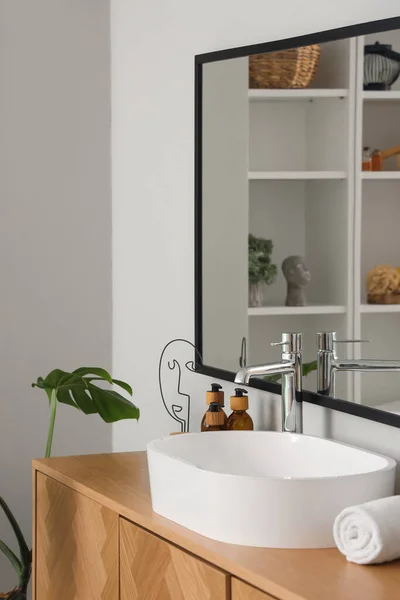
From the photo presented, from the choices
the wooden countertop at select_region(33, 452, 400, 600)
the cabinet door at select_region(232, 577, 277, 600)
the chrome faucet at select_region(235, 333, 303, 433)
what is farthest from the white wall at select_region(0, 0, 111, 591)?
the cabinet door at select_region(232, 577, 277, 600)

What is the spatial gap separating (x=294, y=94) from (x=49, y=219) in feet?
3.46

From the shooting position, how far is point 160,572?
1.52 m

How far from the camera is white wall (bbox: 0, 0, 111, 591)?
2635 mm

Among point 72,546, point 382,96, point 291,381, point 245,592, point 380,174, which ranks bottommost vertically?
point 72,546

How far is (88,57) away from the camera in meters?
2.75

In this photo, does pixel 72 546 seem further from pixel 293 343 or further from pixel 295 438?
pixel 293 343

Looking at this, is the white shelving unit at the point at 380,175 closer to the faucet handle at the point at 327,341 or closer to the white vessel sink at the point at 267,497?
the faucet handle at the point at 327,341

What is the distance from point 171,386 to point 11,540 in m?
0.73

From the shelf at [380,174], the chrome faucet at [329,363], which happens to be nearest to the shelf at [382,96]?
the shelf at [380,174]

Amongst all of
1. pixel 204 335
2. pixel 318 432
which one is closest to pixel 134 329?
pixel 204 335

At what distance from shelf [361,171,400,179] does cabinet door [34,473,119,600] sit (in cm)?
83

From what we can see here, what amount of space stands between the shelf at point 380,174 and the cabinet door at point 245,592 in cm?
79

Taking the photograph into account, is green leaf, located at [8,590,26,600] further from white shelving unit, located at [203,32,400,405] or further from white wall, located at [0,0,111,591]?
white shelving unit, located at [203,32,400,405]

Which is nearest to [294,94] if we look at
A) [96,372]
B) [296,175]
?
[296,175]
